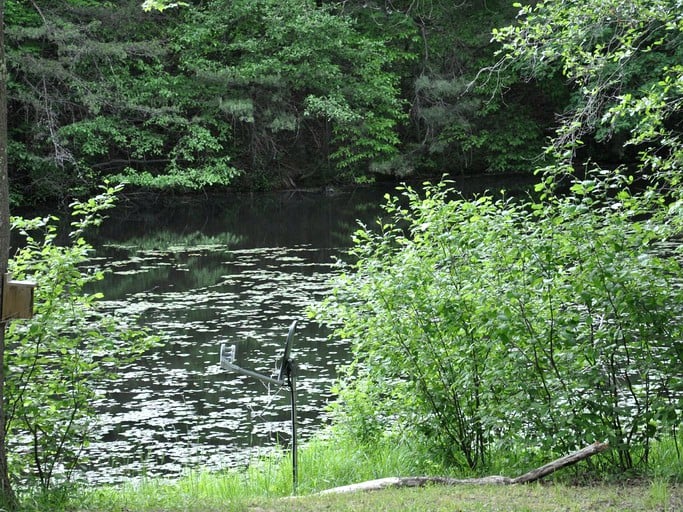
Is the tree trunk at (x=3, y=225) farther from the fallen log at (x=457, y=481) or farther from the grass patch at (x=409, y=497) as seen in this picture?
the fallen log at (x=457, y=481)

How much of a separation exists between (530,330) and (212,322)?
8637 mm

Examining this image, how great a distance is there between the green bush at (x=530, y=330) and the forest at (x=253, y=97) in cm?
1742

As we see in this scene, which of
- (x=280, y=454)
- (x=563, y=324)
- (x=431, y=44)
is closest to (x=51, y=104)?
(x=431, y=44)

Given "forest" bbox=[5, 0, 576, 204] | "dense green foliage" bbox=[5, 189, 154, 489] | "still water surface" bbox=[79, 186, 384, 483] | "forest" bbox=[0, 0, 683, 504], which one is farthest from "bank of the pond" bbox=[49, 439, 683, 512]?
"forest" bbox=[5, 0, 576, 204]

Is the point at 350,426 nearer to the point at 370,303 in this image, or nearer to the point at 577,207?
the point at 370,303

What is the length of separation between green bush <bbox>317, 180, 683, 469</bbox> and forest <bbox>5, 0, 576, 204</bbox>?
57.1 feet

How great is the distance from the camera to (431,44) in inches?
1289

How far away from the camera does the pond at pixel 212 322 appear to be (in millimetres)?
8930

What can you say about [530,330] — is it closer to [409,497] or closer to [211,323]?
[409,497]

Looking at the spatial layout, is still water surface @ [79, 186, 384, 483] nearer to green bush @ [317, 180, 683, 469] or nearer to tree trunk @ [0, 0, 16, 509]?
green bush @ [317, 180, 683, 469]

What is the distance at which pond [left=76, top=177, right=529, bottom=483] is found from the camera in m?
8.93

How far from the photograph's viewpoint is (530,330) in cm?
590

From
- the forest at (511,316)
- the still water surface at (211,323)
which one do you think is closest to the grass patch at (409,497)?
the forest at (511,316)

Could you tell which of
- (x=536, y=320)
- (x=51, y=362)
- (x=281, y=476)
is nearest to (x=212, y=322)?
(x=281, y=476)
